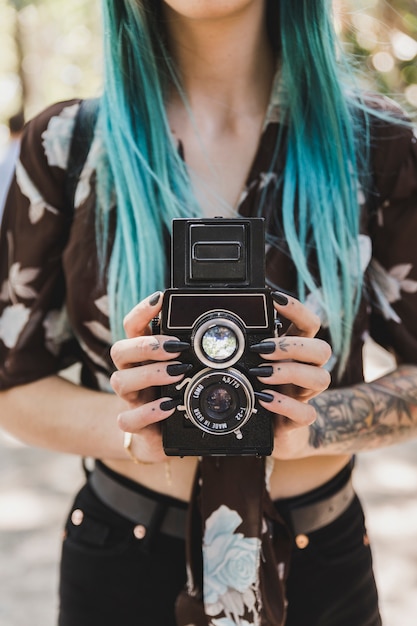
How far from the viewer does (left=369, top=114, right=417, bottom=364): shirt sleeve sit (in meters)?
1.93

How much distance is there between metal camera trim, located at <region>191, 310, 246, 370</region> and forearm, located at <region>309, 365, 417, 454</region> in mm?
369

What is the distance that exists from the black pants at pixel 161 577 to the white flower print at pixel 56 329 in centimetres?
36

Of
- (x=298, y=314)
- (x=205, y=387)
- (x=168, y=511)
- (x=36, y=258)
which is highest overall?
(x=36, y=258)

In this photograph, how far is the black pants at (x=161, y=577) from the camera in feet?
Result: 6.00

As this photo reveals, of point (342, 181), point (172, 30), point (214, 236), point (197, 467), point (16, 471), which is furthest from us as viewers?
point (16, 471)

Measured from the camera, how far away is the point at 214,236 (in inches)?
60.9

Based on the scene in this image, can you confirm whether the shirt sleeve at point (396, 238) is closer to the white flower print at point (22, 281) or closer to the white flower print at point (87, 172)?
the white flower print at point (87, 172)

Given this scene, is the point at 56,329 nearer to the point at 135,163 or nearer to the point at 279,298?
the point at 135,163

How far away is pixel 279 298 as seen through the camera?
4.95 feet

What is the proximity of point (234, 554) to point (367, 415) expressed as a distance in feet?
1.30

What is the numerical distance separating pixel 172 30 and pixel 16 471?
13.7 feet

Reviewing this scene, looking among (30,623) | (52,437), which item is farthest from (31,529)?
(52,437)

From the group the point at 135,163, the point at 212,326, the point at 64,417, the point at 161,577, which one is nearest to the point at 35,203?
the point at 135,163

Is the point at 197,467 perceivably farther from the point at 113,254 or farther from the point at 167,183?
the point at 167,183
